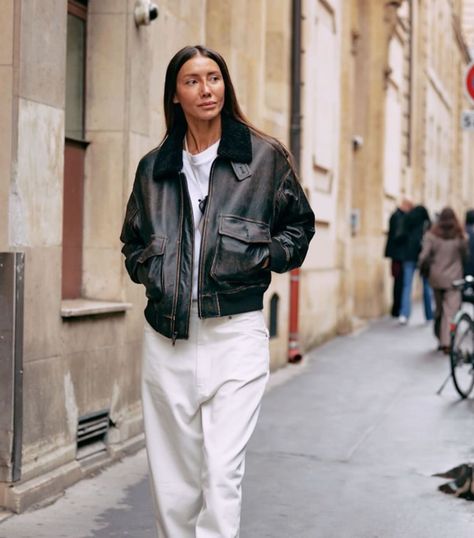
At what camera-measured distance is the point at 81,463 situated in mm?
7004

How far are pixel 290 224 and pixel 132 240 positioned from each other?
562mm

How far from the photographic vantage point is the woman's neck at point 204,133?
4.29m

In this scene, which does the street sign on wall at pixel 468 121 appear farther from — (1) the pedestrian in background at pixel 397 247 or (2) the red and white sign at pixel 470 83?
(1) the pedestrian in background at pixel 397 247

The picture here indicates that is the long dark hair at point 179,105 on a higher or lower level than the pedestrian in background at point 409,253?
higher

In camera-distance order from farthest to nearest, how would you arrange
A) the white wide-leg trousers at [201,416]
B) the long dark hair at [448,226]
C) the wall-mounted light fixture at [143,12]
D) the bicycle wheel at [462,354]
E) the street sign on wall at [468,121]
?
1. the long dark hair at [448,226]
2. the street sign on wall at [468,121]
3. the bicycle wheel at [462,354]
4. the wall-mounted light fixture at [143,12]
5. the white wide-leg trousers at [201,416]

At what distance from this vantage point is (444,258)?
47.9 ft

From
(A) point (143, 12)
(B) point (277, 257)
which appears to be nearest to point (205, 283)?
(B) point (277, 257)

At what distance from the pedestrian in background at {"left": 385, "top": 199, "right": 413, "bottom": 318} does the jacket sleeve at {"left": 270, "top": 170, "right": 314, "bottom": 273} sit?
1515 centimetres

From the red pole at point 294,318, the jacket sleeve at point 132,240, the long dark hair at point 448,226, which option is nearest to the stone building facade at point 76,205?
the red pole at point 294,318

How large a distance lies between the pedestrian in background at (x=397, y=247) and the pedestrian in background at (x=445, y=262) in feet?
15.3

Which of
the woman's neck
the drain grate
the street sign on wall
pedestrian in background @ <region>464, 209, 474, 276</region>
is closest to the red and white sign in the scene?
the street sign on wall

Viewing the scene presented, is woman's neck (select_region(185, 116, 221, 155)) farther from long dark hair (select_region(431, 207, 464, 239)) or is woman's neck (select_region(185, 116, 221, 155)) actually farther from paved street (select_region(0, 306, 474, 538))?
long dark hair (select_region(431, 207, 464, 239))

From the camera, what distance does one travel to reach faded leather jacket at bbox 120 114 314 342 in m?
4.11

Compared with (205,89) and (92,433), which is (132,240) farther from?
(92,433)
